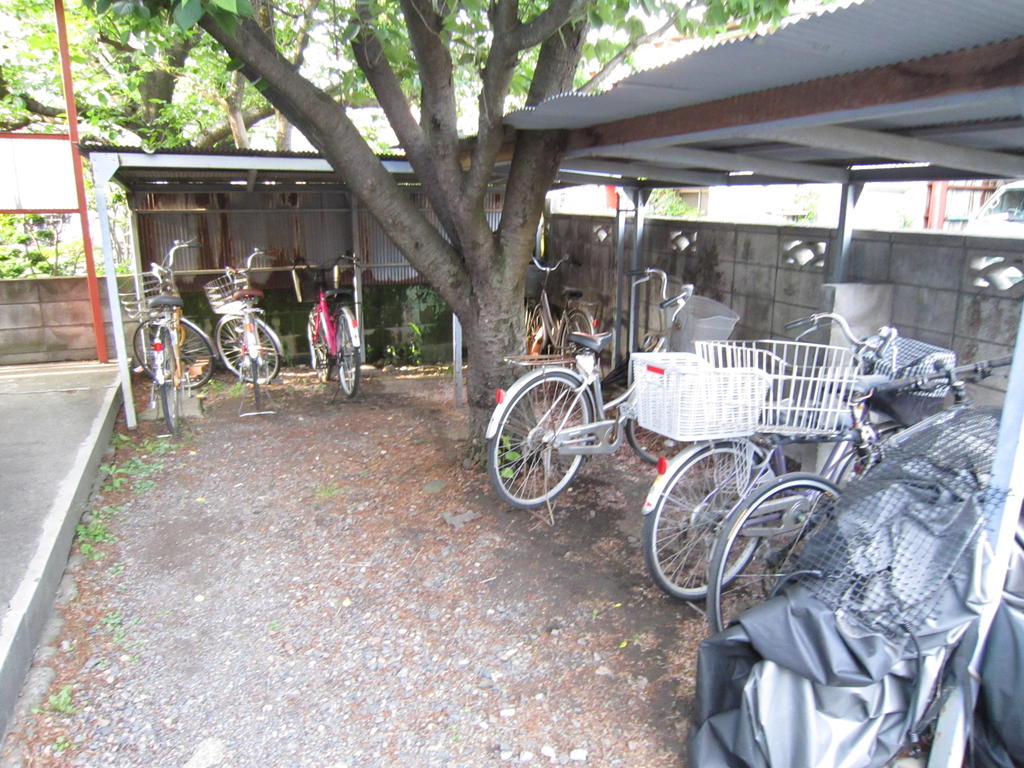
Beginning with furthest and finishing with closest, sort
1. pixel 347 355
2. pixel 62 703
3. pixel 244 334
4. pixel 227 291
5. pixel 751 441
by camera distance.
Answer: pixel 227 291 → pixel 347 355 → pixel 244 334 → pixel 751 441 → pixel 62 703

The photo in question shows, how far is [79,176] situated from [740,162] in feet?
18.5

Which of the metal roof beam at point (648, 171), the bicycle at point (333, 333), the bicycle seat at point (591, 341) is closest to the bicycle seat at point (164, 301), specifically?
the bicycle at point (333, 333)

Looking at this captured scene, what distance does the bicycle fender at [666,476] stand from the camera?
3.07m

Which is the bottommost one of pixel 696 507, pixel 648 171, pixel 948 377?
pixel 696 507

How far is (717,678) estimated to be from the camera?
2.28 metres

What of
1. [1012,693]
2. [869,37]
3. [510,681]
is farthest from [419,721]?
[869,37]

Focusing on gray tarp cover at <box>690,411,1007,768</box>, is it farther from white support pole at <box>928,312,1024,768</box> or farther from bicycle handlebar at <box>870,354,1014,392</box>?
bicycle handlebar at <box>870,354,1014,392</box>

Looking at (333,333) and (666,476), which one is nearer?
(666,476)

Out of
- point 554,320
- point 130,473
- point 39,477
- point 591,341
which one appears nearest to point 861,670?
point 591,341

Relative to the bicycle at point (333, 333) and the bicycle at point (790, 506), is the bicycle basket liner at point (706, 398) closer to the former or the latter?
the bicycle at point (790, 506)

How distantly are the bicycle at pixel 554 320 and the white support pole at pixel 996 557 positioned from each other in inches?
203

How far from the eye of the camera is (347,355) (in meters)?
6.66

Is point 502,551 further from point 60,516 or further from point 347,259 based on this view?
point 347,259

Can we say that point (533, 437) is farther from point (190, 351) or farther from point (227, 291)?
point (190, 351)
